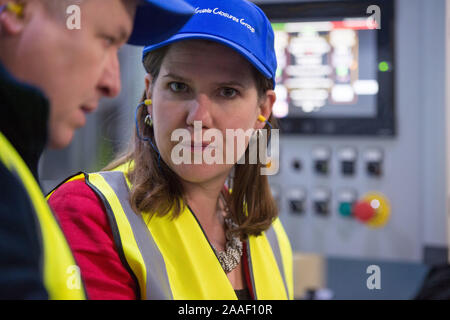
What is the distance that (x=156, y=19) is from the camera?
1.71 feet

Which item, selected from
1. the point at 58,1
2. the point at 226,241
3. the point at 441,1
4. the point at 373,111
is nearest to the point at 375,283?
the point at 226,241

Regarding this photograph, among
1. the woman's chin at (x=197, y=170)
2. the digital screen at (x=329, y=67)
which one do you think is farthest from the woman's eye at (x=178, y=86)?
the digital screen at (x=329, y=67)

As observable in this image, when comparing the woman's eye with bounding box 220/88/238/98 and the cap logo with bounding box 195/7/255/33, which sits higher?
the cap logo with bounding box 195/7/255/33

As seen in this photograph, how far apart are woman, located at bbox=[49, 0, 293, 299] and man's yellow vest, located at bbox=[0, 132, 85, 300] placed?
0.22 metres

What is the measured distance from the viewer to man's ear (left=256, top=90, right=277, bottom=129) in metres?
0.86

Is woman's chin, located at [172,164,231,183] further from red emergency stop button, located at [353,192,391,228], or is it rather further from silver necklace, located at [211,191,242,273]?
red emergency stop button, located at [353,192,391,228]

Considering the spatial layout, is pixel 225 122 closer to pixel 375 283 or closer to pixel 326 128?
pixel 375 283

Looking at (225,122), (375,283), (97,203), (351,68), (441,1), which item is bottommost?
(375,283)

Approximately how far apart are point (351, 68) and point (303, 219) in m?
0.63

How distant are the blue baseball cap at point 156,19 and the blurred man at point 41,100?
26 millimetres

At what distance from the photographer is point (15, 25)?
395mm

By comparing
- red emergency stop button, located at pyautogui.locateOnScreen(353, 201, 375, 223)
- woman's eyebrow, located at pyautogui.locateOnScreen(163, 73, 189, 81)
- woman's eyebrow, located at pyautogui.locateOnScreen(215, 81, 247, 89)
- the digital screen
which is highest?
the digital screen

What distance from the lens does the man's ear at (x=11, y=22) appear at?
15.4 inches

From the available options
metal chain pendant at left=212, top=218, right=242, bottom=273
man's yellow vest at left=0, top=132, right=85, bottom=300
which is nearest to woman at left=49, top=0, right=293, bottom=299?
metal chain pendant at left=212, top=218, right=242, bottom=273
